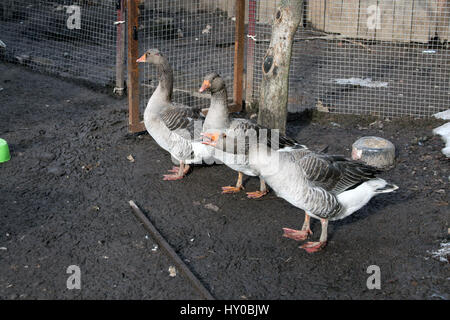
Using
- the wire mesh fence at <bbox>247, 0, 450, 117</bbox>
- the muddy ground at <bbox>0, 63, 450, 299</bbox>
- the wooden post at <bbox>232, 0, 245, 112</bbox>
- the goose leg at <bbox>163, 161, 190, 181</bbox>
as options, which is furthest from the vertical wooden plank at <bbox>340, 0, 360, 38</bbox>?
the goose leg at <bbox>163, 161, 190, 181</bbox>

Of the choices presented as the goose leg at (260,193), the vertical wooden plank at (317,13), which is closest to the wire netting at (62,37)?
the goose leg at (260,193)

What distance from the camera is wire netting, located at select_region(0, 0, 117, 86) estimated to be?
959 centimetres

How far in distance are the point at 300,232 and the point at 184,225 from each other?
1.09 m

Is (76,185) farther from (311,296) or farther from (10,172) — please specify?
(311,296)

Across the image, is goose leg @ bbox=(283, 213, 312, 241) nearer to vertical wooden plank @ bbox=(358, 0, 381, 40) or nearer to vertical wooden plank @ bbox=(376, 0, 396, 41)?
vertical wooden plank @ bbox=(358, 0, 381, 40)

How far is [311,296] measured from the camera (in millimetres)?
4133

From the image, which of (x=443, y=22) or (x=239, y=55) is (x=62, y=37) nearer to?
(x=239, y=55)

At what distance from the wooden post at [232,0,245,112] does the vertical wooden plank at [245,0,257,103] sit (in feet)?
0.37

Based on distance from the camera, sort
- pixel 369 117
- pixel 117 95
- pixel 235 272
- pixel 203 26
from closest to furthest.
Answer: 1. pixel 235 272
2. pixel 369 117
3. pixel 117 95
4. pixel 203 26

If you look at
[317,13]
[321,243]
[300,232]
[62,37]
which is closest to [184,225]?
[300,232]

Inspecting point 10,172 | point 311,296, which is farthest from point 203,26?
point 311,296

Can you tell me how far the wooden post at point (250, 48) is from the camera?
24.7ft

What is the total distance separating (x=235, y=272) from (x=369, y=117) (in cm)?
420

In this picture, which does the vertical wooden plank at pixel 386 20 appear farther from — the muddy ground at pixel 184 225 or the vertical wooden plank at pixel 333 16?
the muddy ground at pixel 184 225
